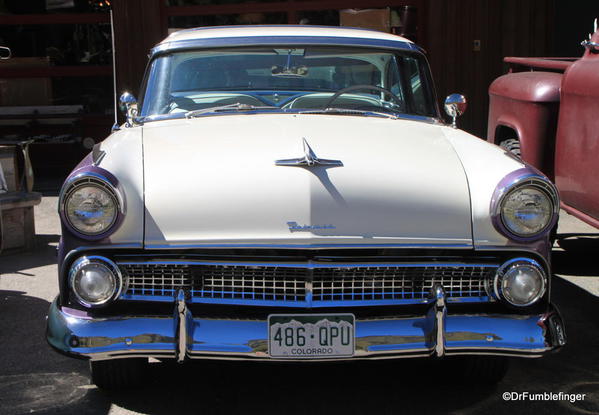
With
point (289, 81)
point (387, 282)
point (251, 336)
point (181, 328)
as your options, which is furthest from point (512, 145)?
point (181, 328)

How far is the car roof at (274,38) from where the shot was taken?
4426 mm

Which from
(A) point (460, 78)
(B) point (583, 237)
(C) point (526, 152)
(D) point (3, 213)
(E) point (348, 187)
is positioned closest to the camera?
(E) point (348, 187)

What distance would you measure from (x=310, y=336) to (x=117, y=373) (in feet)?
3.10

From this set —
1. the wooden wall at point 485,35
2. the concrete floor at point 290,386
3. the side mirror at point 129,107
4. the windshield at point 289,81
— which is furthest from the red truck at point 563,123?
the wooden wall at point 485,35

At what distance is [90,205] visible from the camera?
3.16 metres

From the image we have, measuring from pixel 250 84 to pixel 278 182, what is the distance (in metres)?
1.26

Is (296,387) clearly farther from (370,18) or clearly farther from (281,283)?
(370,18)

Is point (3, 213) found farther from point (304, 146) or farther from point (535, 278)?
point (535, 278)

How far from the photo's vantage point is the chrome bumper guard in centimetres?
305

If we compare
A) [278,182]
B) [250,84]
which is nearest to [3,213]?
[250,84]

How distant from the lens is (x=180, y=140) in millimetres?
3578

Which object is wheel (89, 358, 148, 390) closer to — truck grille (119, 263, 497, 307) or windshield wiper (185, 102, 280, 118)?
truck grille (119, 263, 497, 307)

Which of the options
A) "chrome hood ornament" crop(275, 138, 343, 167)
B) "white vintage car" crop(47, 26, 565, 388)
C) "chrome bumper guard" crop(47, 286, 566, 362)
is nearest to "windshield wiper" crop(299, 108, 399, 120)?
"white vintage car" crop(47, 26, 565, 388)

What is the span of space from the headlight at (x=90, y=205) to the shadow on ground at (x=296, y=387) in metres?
0.81
